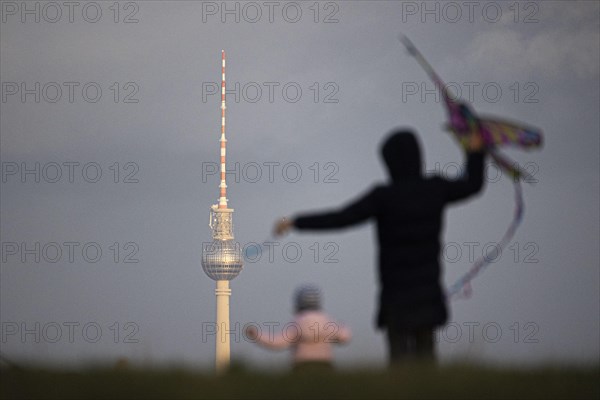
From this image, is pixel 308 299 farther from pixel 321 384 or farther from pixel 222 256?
pixel 222 256

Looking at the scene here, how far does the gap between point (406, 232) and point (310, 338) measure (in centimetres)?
183

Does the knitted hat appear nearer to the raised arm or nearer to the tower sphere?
the raised arm

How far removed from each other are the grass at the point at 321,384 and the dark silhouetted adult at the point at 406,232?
3.21ft

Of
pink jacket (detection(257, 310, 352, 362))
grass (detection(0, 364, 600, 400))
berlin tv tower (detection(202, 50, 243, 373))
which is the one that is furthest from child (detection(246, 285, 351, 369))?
berlin tv tower (detection(202, 50, 243, 373))

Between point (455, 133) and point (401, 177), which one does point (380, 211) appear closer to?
point (401, 177)

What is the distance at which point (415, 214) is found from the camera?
10.1 metres

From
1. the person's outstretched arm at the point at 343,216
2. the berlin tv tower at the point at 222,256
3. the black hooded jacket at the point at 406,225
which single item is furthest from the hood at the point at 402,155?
the berlin tv tower at the point at 222,256

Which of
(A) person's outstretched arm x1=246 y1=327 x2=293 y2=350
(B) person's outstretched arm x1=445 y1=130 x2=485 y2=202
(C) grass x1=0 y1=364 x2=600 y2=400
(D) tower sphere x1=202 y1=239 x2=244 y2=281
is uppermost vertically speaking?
(D) tower sphere x1=202 y1=239 x2=244 y2=281

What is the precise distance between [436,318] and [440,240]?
2.17 feet

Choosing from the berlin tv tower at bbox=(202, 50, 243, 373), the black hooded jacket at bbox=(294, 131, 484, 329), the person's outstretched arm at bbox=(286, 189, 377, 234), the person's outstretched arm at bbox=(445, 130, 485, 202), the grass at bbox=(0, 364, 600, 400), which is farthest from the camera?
the berlin tv tower at bbox=(202, 50, 243, 373)

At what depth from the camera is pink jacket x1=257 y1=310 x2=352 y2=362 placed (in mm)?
11516

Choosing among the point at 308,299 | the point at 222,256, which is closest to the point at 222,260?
the point at 222,256

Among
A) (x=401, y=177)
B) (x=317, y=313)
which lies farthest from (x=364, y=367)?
(x=317, y=313)

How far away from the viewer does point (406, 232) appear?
33.2 feet
